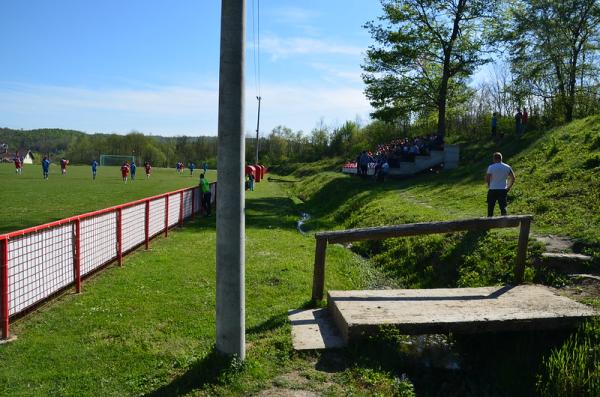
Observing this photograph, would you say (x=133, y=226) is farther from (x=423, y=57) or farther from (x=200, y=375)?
(x=423, y=57)

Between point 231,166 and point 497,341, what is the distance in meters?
3.82

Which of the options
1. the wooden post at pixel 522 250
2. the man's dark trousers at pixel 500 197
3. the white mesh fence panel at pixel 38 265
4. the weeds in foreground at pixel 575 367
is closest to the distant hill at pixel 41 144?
the white mesh fence panel at pixel 38 265

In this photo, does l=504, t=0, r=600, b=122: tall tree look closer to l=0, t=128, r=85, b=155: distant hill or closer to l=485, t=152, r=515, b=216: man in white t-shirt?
l=485, t=152, r=515, b=216: man in white t-shirt

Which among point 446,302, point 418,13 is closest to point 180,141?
point 418,13

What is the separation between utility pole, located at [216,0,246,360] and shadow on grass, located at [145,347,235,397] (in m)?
0.14

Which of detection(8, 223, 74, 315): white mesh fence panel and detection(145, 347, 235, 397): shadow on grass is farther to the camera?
detection(8, 223, 74, 315): white mesh fence panel

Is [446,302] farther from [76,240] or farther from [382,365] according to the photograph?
[76,240]

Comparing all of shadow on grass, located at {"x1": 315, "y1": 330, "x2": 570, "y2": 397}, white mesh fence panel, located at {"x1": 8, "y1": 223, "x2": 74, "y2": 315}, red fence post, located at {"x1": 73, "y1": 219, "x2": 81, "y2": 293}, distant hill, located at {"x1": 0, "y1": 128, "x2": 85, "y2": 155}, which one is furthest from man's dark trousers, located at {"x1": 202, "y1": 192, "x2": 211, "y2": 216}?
distant hill, located at {"x1": 0, "y1": 128, "x2": 85, "y2": 155}

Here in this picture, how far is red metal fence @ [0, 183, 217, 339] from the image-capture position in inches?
240

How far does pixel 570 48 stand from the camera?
28.3m

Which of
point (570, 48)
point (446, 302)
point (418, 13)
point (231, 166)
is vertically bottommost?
point (446, 302)

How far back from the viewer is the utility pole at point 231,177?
4.49m

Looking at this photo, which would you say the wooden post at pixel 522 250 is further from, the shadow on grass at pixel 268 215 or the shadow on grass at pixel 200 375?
the shadow on grass at pixel 268 215

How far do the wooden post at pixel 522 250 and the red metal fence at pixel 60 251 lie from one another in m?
6.88
